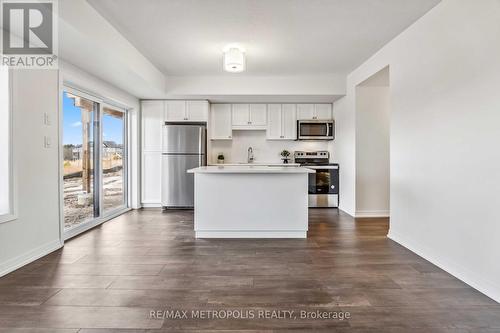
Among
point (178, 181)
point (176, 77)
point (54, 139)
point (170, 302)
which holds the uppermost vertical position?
point (176, 77)

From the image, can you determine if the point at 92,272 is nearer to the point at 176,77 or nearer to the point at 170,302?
the point at 170,302

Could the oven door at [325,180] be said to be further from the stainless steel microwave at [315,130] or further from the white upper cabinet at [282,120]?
the white upper cabinet at [282,120]

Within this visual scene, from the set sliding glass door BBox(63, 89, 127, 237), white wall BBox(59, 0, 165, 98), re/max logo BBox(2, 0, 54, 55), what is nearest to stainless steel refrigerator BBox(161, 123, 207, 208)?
sliding glass door BBox(63, 89, 127, 237)

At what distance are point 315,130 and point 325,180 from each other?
104 cm

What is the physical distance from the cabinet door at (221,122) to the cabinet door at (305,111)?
1459mm

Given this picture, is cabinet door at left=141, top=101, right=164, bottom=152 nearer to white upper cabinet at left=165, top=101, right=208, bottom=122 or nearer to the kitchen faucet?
white upper cabinet at left=165, top=101, right=208, bottom=122

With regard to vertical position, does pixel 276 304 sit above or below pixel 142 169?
below

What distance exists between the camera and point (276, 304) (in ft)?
6.30

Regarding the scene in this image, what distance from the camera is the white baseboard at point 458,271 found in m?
2.02

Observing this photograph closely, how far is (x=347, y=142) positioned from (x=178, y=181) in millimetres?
3223

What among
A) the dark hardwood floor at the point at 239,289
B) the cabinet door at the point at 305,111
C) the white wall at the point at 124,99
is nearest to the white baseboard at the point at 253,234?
the dark hardwood floor at the point at 239,289

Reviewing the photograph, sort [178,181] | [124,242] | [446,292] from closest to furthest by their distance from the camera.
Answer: [446,292] < [124,242] < [178,181]

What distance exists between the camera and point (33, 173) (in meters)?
2.76

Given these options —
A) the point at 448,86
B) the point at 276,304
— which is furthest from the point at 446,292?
the point at 448,86
